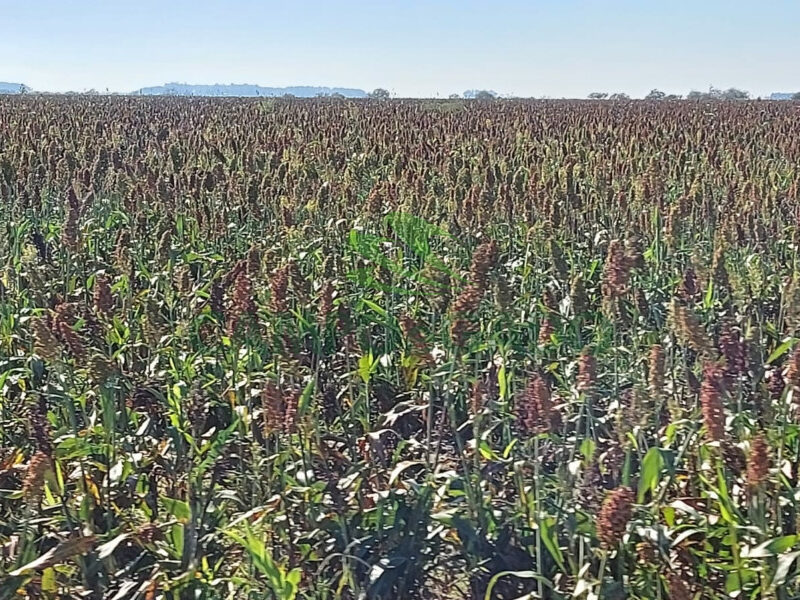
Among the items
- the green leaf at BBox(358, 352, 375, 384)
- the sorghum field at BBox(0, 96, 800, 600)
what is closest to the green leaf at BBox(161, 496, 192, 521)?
the sorghum field at BBox(0, 96, 800, 600)

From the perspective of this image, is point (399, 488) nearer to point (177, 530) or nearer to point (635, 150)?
point (177, 530)

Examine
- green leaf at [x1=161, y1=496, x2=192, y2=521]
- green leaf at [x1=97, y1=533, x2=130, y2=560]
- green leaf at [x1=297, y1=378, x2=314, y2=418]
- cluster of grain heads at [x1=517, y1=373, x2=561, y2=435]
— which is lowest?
green leaf at [x1=97, y1=533, x2=130, y2=560]

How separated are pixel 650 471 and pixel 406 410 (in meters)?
1.18

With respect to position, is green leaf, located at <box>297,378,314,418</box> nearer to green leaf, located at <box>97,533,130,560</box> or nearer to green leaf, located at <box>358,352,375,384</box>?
green leaf, located at <box>358,352,375,384</box>

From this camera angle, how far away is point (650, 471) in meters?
2.27

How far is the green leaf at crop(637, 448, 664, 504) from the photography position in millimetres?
2250

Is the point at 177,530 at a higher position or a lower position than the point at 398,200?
lower

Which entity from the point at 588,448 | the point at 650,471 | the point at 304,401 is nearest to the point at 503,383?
the point at 588,448

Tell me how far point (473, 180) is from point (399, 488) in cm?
320

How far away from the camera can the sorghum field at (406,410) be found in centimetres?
228

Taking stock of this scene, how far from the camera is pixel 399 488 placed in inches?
112

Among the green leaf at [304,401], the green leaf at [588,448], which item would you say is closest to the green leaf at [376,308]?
the green leaf at [304,401]

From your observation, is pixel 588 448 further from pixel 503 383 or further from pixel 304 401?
pixel 304 401

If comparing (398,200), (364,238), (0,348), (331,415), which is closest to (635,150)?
(398,200)
